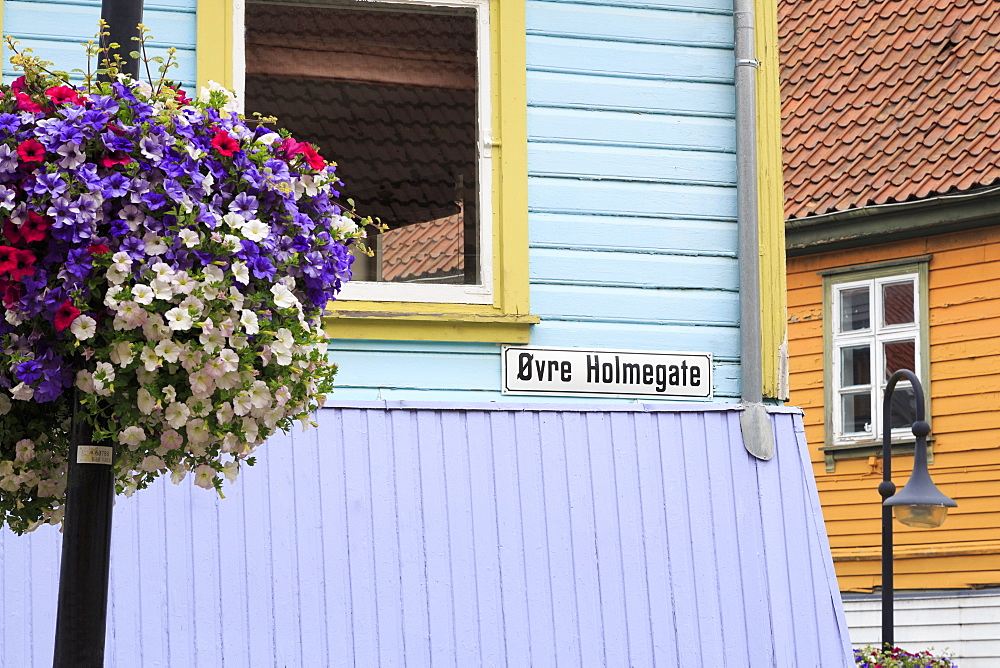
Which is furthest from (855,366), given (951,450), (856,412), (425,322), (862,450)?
(425,322)

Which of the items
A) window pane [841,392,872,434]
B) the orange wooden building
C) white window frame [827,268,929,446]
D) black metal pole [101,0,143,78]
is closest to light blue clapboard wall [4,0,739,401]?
black metal pole [101,0,143,78]

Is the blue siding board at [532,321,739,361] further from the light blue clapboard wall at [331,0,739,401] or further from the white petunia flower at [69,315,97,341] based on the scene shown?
the white petunia flower at [69,315,97,341]

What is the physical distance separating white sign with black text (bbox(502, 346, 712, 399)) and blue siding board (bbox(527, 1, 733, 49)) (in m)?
1.43

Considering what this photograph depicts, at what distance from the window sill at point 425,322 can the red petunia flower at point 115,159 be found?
8.47 feet

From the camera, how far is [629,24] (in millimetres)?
6996

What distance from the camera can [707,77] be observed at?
705 centimetres

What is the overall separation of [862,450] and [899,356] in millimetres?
995

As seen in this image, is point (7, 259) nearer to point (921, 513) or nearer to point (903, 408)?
point (921, 513)

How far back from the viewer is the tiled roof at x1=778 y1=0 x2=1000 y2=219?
574 inches

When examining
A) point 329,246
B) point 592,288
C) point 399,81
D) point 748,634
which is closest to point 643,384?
point 592,288

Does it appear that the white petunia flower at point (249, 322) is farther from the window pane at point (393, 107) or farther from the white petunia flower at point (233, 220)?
the window pane at point (393, 107)

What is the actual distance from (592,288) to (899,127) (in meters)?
9.37

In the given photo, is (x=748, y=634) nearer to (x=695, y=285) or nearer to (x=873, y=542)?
(x=695, y=285)

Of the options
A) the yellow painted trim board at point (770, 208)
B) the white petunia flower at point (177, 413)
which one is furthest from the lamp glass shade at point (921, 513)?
the white petunia flower at point (177, 413)
